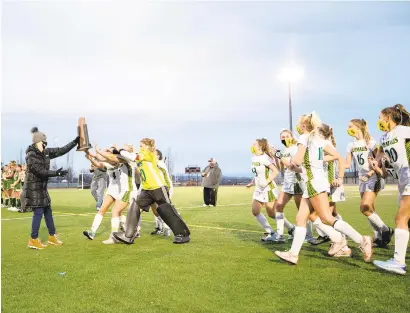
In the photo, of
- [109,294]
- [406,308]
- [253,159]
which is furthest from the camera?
[253,159]

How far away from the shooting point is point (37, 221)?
9.32 meters

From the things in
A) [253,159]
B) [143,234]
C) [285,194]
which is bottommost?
[143,234]

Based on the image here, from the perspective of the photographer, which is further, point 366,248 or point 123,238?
point 123,238

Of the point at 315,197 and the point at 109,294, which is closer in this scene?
the point at 109,294

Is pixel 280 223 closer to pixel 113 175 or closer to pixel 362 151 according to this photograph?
pixel 362 151

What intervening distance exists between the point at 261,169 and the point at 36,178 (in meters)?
4.56

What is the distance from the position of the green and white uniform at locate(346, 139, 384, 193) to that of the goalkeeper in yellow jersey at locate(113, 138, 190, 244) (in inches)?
143

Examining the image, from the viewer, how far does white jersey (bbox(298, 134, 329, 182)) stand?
7089 millimetres

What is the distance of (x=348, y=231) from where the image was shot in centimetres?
694

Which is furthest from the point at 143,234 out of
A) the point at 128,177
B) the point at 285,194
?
the point at 285,194

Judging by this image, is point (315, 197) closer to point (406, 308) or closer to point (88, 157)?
point (406, 308)

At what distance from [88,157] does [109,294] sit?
17.8 feet

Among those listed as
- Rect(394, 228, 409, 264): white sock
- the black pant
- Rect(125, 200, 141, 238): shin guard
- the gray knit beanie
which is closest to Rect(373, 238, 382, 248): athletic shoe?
Rect(394, 228, 409, 264): white sock

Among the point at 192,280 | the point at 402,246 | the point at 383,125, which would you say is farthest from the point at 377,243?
the point at 192,280
